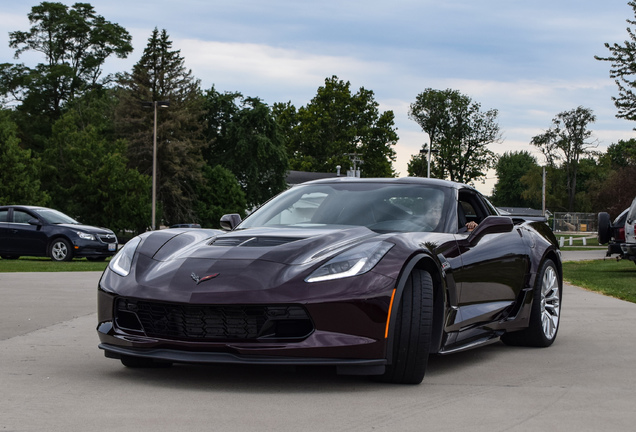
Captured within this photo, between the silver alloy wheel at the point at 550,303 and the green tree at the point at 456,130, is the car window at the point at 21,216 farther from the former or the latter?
the green tree at the point at 456,130

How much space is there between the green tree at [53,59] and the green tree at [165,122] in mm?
7012

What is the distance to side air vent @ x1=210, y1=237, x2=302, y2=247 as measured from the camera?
18.7 ft

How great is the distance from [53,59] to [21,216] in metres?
54.7

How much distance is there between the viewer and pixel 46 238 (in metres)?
23.5

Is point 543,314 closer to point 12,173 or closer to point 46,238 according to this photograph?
point 46,238

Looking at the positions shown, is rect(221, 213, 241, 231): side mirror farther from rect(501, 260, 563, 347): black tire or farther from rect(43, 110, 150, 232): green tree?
rect(43, 110, 150, 232): green tree

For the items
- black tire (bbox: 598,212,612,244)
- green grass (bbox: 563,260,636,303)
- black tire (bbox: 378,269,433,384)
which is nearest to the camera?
black tire (bbox: 378,269,433,384)

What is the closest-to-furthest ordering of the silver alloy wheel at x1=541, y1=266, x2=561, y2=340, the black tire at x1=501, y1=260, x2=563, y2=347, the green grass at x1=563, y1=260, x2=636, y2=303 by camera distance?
the black tire at x1=501, y1=260, x2=563, y2=347 → the silver alloy wheel at x1=541, y1=266, x2=561, y2=340 → the green grass at x1=563, y1=260, x2=636, y2=303

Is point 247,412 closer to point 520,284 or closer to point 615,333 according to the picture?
point 520,284

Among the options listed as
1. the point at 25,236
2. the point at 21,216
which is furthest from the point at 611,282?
the point at 21,216

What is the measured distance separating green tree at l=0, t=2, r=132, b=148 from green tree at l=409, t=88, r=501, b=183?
43537mm

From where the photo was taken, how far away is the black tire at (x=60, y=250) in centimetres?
2327

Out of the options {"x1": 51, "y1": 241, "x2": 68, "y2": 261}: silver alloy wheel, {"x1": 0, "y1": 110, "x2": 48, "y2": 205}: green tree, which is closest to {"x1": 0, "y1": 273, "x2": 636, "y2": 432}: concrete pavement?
{"x1": 51, "y1": 241, "x2": 68, "y2": 261}: silver alloy wheel

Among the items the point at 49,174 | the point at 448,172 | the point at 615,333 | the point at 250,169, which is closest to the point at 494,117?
the point at 448,172
